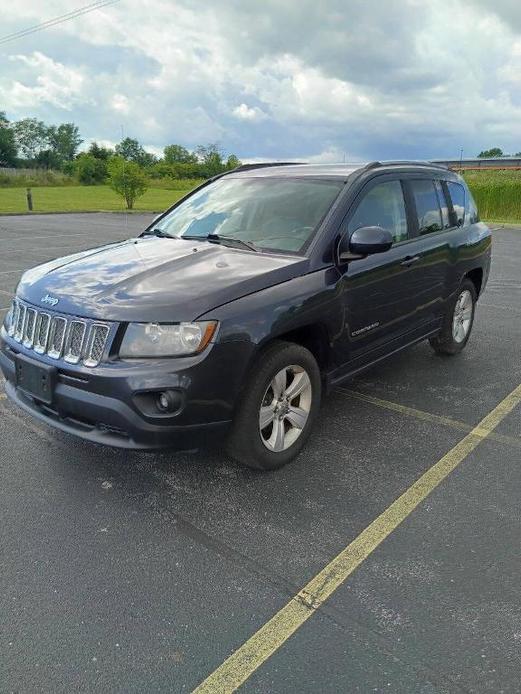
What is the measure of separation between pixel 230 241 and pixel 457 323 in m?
2.80

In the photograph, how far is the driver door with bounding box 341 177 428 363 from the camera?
151 inches

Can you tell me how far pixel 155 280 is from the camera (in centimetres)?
319

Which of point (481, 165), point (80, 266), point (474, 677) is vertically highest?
point (481, 165)

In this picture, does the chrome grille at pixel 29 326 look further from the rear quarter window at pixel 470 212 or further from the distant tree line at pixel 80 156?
the distant tree line at pixel 80 156

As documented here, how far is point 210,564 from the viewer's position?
263 centimetres

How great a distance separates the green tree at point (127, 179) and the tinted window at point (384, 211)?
28.5 meters

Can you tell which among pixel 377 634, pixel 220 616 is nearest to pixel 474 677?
pixel 377 634

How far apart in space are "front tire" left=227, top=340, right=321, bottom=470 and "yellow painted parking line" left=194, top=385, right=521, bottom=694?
714 mm

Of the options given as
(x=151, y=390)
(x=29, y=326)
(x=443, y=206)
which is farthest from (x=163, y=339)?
(x=443, y=206)

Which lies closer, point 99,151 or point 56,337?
point 56,337

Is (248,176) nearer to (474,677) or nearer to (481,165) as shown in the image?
(474,677)

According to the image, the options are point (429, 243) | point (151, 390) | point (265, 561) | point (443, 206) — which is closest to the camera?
point (265, 561)

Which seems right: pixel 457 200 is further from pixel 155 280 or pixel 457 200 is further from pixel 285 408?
pixel 155 280

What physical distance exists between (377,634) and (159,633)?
84 cm
